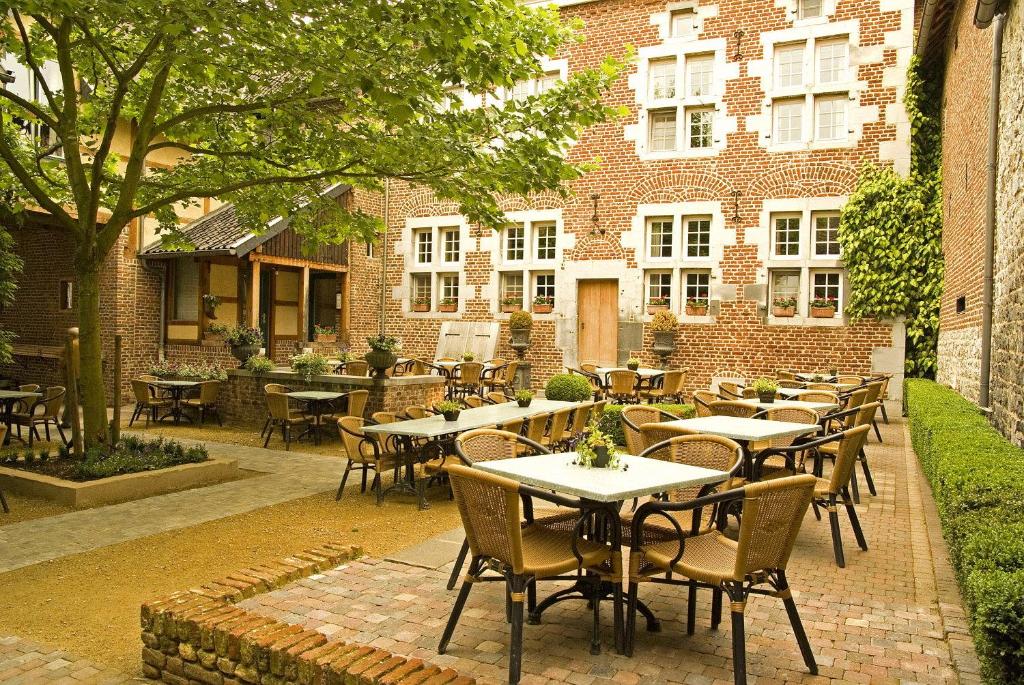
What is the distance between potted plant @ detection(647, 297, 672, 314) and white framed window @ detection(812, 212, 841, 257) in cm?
280

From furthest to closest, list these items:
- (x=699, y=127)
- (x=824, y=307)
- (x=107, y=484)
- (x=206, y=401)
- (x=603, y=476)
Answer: (x=699, y=127), (x=824, y=307), (x=206, y=401), (x=107, y=484), (x=603, y=476)

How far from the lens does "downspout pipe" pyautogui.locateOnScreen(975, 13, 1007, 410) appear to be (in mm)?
6109

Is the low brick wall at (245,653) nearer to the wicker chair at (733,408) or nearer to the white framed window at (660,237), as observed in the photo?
the wicker chair at (733,408)

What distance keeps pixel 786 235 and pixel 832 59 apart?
10.5 ft

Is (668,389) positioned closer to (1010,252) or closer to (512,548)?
(1010,252)

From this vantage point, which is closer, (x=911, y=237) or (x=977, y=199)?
(x=977, y=199)

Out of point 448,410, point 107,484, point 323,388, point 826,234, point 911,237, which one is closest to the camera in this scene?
point 107,484

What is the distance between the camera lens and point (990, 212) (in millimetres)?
6316

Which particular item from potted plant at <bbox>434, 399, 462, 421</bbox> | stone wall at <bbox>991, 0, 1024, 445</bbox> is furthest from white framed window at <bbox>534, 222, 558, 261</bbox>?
stone wall at <bbox>991, 0, 1024, 445</bbox>

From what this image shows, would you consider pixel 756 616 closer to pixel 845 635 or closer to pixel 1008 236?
pixel 845 635

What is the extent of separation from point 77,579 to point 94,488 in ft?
6.54

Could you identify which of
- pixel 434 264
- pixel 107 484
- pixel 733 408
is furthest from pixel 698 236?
pixel 107 484

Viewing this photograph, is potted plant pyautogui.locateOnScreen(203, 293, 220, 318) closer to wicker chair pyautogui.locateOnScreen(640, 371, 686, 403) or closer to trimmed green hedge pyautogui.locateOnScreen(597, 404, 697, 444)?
wicker chair pyautogui.locateOnScreen(640, 371, 686, 403)

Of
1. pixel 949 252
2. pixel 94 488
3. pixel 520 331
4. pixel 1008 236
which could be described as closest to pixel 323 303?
pixel 520 331
